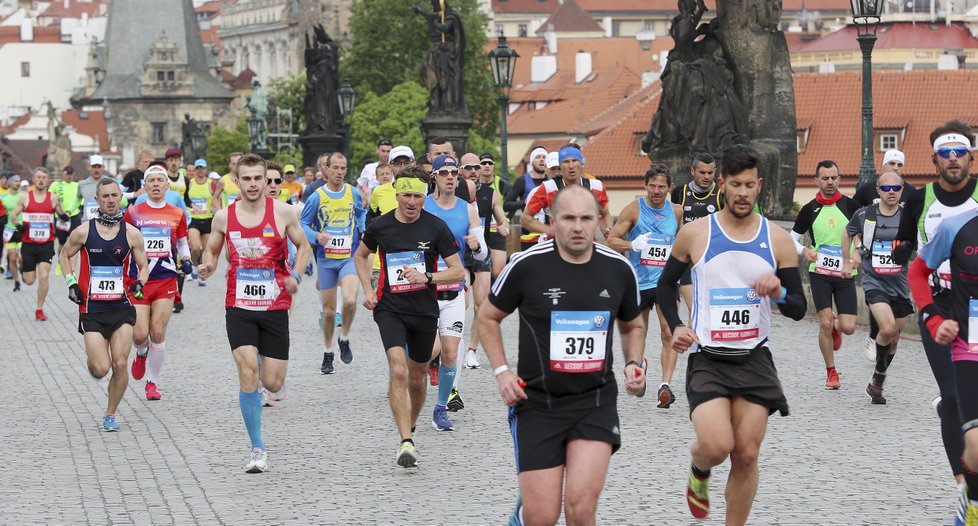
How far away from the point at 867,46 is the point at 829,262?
297 inches

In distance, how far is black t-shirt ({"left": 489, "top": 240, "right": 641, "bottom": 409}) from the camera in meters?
7.20

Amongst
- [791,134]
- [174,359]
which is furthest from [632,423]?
[791,134]

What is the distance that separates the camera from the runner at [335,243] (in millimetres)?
15844

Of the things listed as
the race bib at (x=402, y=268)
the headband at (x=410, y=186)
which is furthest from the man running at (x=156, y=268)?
the headband at (x=410, y=186)

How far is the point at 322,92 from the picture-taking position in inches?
1796

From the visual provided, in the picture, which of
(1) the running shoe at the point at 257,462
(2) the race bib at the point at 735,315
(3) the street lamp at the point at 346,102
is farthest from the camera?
(3) the street lamp at the point at 346,102

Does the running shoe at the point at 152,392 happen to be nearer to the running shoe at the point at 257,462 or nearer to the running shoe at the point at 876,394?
the running shoe at the point at 257,462

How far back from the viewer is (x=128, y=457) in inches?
434

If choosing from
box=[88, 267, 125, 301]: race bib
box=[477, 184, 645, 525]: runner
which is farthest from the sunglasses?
box=[88, 267, 125, 301]: race bib

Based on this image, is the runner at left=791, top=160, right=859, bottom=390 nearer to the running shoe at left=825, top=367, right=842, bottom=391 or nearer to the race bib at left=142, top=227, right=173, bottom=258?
the running shoe at left=825, top=367, right=842, bottom=391

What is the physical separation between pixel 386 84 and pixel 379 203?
8802 centimetres

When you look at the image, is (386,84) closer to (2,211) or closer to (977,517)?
(2,211)

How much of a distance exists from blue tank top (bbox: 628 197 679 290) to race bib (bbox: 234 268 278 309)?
3282 millimetres

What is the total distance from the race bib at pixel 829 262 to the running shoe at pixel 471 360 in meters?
3.30
